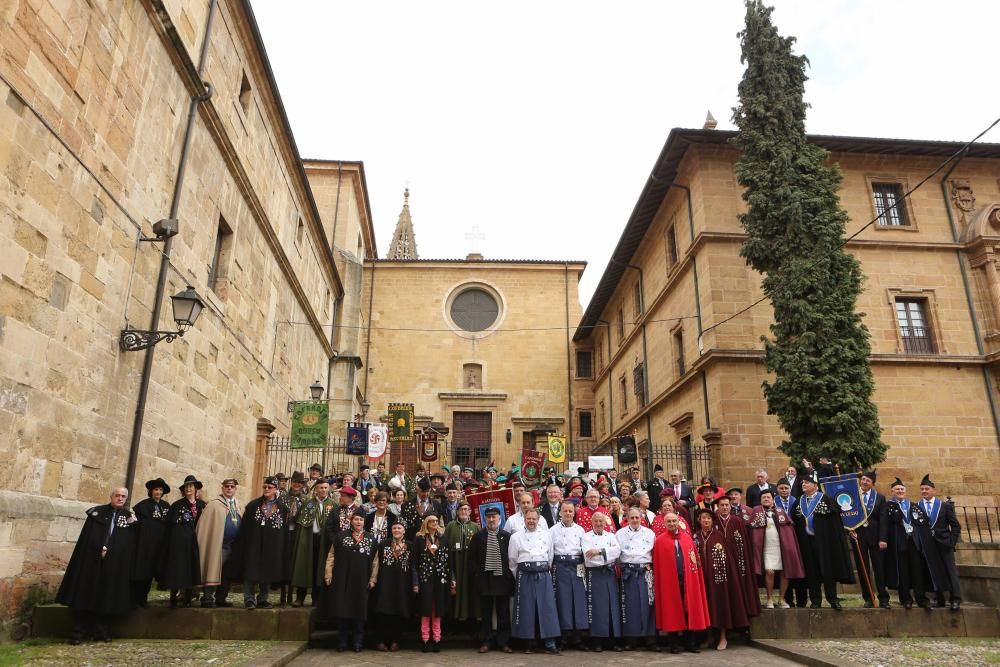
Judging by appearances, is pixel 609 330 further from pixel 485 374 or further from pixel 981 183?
pixel 981 183

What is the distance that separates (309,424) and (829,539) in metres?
11.5

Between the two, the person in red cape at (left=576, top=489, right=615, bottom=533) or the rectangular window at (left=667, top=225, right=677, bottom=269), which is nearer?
the person in red cape at (left=576, top=489, right=615, bottom=533)

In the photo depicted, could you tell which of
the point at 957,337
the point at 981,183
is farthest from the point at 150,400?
the point at 981,183

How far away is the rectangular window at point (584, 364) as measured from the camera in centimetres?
3203

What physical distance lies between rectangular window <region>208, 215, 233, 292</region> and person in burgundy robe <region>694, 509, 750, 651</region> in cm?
966

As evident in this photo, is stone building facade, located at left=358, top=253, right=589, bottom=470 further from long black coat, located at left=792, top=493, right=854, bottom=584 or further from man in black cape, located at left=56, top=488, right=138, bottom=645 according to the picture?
man in black cape, located at left=56, top=488, right=138, bottom=645

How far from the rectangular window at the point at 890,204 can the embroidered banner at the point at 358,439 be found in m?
15.5

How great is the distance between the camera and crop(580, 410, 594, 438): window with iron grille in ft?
102

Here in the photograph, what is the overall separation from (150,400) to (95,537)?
2.75 metres

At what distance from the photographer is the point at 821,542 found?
8602mm

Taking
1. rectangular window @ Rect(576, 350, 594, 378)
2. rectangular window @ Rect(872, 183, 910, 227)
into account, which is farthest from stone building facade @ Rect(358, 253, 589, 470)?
rectangular window @ Rect(872, 183, 910, 227)

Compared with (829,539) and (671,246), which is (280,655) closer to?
(829,539)

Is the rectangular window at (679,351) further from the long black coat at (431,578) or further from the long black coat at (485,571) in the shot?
the long black coat at (431,578)

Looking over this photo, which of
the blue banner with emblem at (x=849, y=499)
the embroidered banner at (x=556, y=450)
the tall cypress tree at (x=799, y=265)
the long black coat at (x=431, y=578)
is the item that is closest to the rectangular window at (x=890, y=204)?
the tall cypress tree at (x=799, y=265)
